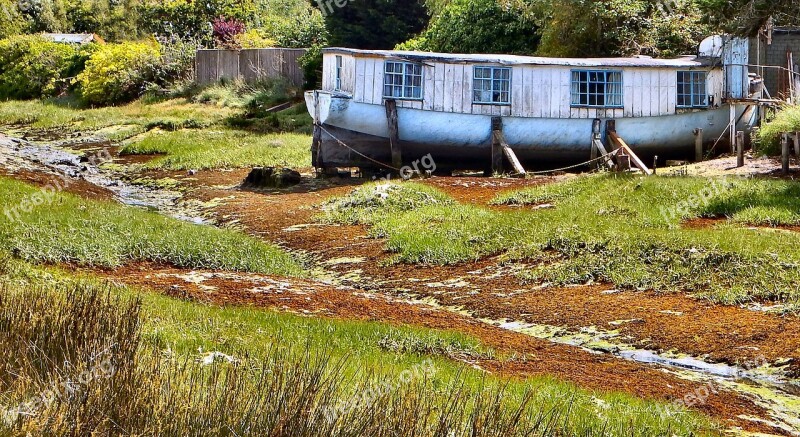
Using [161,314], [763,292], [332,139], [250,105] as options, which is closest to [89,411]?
[161,314]

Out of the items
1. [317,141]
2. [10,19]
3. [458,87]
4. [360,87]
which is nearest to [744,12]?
[458,87]

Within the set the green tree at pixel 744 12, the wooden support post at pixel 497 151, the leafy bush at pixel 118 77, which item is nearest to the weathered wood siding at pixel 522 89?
the wooden support post at pixel 497 151

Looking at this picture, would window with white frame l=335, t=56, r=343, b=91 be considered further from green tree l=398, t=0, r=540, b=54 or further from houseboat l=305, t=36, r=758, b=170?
green tree l=398, t=0, r=540, b=54

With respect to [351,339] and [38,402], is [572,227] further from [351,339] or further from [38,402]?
[38,402]

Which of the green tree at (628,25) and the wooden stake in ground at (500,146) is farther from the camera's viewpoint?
the green tree at (628,25)

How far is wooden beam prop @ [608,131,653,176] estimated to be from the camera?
2592cm

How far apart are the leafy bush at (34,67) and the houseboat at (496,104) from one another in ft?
84.9

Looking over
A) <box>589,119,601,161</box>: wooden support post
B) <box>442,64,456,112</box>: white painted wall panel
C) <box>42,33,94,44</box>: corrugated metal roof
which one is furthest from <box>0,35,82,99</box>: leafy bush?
<box>589,119,601,161</box>: wooden support post

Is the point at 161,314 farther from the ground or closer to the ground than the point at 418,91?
closer to the ground

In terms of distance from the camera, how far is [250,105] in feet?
137

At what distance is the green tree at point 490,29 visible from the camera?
38438 millimetres

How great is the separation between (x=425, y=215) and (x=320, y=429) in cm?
1436

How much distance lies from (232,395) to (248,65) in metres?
39.6

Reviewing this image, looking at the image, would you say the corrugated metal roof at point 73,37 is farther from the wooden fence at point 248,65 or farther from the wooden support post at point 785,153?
the wooden support post at point 785,153
